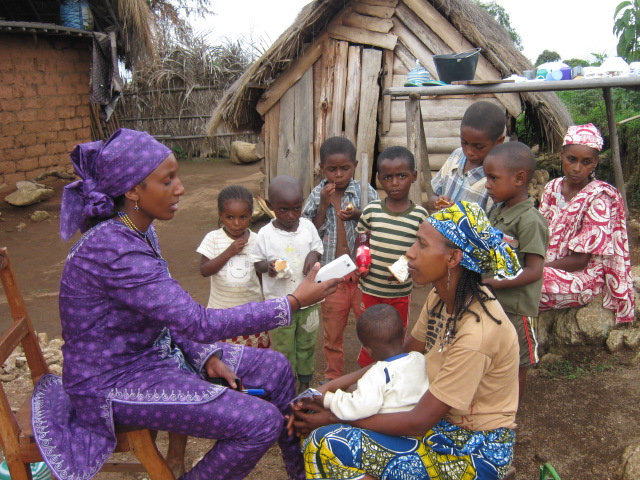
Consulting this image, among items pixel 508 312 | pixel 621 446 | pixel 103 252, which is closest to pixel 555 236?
pixel 508 312

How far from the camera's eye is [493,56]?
19.1 ft

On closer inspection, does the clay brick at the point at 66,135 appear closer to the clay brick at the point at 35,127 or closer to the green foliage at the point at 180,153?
the clay brick at the point at 35,127

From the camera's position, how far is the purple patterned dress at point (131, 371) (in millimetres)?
2012

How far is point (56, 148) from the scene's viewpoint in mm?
10227

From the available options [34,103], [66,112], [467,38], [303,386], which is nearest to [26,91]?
[34,103]

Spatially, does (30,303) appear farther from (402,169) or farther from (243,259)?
(402,169)

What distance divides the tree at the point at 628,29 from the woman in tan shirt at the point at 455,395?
6096mm

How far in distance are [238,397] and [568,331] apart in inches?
108

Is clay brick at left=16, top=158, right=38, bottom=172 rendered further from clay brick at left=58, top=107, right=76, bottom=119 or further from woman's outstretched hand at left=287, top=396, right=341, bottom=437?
woman's outstretched hand at left=287, top=396, right=341, bottom=437

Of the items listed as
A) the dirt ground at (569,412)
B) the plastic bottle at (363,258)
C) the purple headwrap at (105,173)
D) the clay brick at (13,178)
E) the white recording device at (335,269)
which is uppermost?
the purple headwrap at (105,173)

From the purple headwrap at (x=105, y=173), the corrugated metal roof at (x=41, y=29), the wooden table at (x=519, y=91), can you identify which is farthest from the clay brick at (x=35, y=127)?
the purple headwrap at (x=105, y=173)

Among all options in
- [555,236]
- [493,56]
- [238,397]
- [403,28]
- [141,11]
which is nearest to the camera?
[238,397]

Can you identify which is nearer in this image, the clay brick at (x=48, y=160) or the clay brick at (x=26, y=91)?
the clay brick at (x=26, y=91)

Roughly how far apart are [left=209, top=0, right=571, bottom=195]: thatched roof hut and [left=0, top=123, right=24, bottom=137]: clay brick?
453 cm
